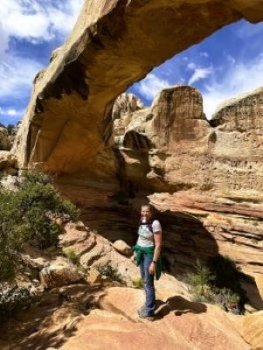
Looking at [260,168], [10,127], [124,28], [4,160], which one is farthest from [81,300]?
[10,127]

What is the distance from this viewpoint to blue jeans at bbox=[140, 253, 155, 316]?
6.64m

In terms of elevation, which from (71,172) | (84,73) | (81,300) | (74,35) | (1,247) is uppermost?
(74,35)

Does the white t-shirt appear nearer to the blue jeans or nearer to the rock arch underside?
the blue jeans

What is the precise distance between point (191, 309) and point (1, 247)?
3.47 metres

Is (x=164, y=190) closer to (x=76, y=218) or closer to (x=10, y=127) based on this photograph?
(x=76, y=218)

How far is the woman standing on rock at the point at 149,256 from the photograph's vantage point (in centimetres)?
660

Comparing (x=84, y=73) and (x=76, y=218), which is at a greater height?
(x=84, y=73)

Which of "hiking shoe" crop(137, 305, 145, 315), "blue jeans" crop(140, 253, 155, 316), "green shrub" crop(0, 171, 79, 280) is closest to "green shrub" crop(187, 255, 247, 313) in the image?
"green shrub" crop(0, 171, 79, 280)

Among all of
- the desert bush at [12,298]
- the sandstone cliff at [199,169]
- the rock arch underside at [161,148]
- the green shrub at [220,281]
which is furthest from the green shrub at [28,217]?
the sandstone cliff at [199,169]

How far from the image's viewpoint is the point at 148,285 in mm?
6641

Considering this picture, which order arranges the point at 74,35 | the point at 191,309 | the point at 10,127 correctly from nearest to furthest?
the point at 191,309 → the point at 74,35 → the point at 10,127

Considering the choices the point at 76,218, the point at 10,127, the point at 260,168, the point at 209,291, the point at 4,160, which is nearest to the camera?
the point at 76,218

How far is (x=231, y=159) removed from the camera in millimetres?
21562

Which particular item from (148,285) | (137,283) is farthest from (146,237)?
(137,283)
